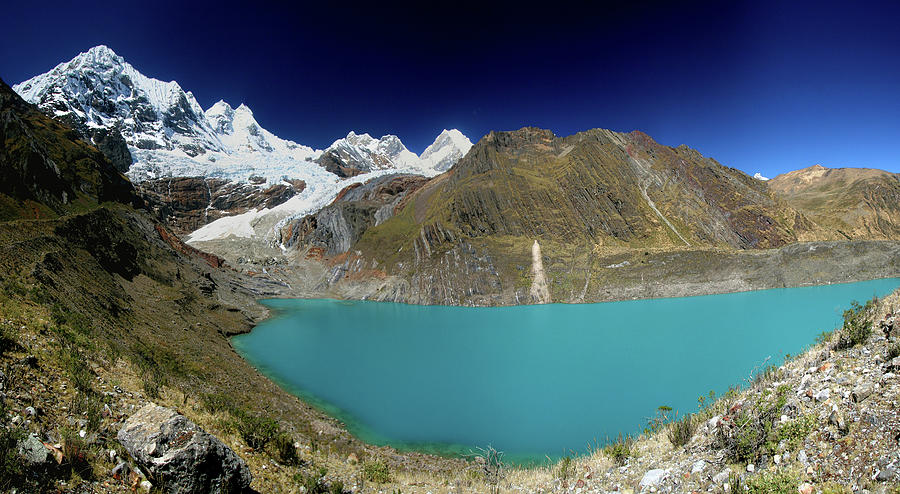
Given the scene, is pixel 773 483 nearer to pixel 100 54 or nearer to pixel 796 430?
pixel 796 430

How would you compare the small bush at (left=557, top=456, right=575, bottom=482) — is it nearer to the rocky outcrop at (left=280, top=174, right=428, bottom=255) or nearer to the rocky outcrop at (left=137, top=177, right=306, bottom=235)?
the rocky outcrop at (left=280, top=174, right=428, bottom=255)

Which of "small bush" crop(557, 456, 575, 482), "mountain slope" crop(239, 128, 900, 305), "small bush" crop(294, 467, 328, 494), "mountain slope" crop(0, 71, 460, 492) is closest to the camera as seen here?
"mountain slope" crop(0, 71, 460, 492)

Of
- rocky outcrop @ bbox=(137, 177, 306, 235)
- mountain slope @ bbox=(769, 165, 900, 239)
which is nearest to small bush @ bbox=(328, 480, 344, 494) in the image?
mountain slope @ bbox=(769, 165, 900, 239)

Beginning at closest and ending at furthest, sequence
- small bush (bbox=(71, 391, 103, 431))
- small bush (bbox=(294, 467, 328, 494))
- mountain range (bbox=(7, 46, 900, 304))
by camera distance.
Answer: small bush (bbox=(71, 391, 103, 431)) → small bush (bbox=(294, 467, 328, 494)) → mountain range (bbox=(7, 46, 900, 304))

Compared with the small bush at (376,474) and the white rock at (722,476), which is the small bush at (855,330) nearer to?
the white rock at (722,476)

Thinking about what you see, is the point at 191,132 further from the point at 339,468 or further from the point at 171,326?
the point at 339,468

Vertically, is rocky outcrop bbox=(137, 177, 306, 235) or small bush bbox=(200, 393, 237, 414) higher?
rocky outcrop bbox=(137, 177, 306, 235)

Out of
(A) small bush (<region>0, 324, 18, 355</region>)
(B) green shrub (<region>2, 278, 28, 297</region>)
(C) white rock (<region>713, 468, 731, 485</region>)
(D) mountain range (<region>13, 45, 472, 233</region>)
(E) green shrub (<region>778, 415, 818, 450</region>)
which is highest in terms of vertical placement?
(D) mountain range (<region>13, 45, 472, 233</region>)

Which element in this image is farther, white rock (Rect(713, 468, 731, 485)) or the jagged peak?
the jagged peak

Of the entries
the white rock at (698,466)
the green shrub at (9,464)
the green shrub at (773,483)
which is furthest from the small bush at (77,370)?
the green shrub at (773,483)
